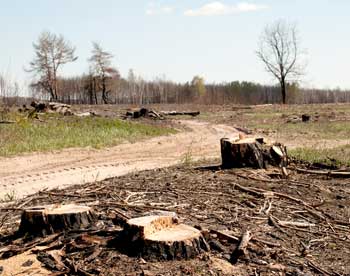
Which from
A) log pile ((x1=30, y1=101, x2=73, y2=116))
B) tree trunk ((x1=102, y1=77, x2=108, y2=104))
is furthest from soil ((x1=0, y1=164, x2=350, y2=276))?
tree trunk ((x1=102, y1=77, x2=108, y2=104))

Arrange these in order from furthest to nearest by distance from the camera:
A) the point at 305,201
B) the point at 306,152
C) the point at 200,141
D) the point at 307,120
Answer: the point at 307,120, the point at 200,141, the point at 306,152, the point at 305,201

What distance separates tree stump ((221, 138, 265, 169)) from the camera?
400 inches

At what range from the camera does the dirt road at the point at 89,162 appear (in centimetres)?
1193

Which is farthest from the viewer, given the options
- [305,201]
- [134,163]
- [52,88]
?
[52,88]

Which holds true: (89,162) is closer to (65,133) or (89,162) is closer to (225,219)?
(65,133)

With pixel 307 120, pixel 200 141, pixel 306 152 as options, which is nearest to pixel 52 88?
pixel 307 120

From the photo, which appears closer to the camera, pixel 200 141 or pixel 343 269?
pixel 343 269

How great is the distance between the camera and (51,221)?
19.1 feet

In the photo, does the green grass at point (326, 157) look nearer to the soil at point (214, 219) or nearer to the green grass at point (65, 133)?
the soil at point (214, 219)

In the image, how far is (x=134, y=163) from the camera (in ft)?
49.5

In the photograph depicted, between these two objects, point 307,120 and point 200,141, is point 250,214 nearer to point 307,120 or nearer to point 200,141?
point 200,141

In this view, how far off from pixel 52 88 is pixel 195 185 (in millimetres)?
50439

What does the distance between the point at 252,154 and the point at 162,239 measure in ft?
18.0

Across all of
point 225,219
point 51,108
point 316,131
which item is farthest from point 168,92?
point 225,219
